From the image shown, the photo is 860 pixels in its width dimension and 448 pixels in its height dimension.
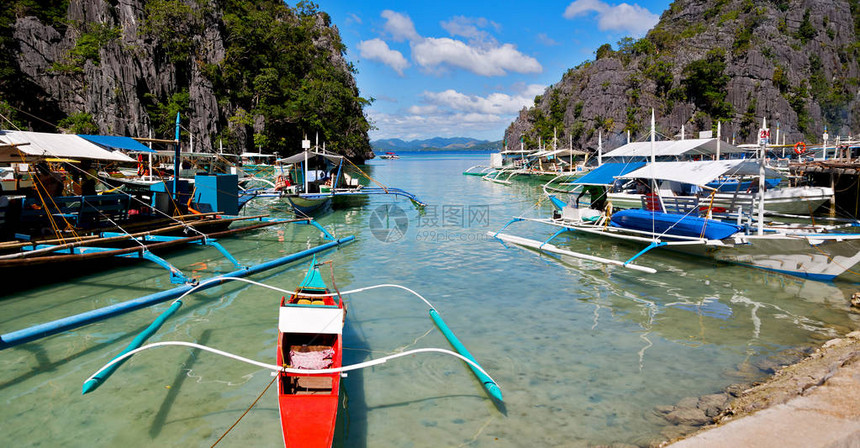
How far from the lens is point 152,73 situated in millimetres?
47500

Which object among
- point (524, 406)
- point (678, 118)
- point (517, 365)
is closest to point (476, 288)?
point (517, 365)

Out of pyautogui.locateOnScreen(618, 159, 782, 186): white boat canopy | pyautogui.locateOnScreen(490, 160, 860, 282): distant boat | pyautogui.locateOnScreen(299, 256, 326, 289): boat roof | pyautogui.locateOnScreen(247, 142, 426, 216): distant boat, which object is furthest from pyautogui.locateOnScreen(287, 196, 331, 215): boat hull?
pyautogui.locateOnScreen(618, 159, 782, 186): white boat canopy

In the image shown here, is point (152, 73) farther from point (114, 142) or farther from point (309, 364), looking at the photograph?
→ point (309, 364)

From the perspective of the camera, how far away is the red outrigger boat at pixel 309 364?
13.2 ft

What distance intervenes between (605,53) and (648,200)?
91.6 metres

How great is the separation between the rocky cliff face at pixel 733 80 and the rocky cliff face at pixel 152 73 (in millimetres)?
48236

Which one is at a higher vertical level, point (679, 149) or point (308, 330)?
point (679, 149)

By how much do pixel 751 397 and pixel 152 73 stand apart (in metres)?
58.1

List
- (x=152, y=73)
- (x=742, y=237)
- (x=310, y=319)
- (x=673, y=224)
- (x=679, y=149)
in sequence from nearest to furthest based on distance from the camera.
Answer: (x=310, y=319) → (x=742, y=237) → (x=673, y=224) → (x=679, y=149) → (x=152, y=73)

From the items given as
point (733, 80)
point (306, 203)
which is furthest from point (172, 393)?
point (733, 80)

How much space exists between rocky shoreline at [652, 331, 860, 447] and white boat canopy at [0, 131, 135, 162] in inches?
476

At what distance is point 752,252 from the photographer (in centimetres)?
1152

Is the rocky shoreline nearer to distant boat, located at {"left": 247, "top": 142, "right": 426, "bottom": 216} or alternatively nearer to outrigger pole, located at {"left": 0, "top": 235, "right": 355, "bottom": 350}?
outrigger pole, located at {"left": 0, "top": 235, "right": 355, "bottom": 350}

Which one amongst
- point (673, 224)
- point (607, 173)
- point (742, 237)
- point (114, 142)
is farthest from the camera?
point (607, 173)
